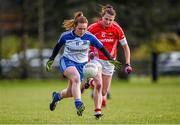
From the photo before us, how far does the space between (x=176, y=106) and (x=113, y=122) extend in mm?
5628

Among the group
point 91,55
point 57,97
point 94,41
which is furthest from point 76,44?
point 91,55

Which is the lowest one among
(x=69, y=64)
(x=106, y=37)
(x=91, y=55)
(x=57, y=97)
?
(x=57, y=97)

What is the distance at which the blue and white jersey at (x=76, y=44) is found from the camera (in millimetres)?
13922

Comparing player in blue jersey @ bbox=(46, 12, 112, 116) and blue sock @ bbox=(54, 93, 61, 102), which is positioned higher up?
player in blue jersey @ bbox=(46, 12, 112, 116)

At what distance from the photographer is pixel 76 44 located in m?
13.9

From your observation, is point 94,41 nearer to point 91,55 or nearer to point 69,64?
point 69,64

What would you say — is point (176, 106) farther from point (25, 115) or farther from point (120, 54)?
point (120, 54)

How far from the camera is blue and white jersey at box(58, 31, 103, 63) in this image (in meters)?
13.9

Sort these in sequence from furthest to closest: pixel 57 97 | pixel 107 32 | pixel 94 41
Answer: pixel 107 32, pixel 57 97, pixel 94 41

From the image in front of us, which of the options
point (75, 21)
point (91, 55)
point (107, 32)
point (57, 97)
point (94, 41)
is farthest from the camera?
point (107, 32)

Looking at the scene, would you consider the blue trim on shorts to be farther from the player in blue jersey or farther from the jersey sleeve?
the jersey sleeve

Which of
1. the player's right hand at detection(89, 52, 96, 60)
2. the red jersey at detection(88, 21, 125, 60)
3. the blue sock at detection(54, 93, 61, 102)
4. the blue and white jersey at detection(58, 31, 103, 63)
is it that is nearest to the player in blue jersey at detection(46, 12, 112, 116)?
the blue and white jersey at detection(58, 31, 103, 63)

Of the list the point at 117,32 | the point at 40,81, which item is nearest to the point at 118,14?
the point at 40,81

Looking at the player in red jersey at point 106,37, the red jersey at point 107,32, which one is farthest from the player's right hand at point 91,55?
the red jersey at point 107,32
